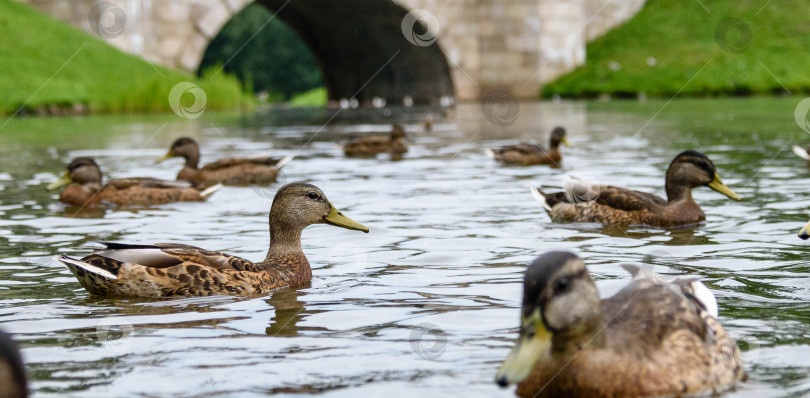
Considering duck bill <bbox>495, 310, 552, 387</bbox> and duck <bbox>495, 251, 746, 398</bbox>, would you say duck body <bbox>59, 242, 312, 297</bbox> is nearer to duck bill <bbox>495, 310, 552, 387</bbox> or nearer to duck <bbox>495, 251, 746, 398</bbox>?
duck <bbox>495, 251, 746, 398</bbox>

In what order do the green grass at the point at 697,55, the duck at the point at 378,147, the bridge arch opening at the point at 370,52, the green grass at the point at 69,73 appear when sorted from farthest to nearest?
1. the bridge arch opening at the point at 370,52
2. the green grass at the point at 697,55
3. the green grass at the point at 69,73
4. the duck at the point at 378,147

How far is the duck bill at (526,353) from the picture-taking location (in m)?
3.98

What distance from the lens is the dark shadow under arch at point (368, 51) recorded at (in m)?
40.2

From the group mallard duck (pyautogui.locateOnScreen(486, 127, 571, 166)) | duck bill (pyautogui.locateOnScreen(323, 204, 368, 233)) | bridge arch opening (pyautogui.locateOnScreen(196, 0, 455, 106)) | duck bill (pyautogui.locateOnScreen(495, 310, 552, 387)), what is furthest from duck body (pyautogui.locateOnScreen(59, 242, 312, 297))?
bridge arch opening (pyautogui.locateOnScreen(196, 0, 455, 106))

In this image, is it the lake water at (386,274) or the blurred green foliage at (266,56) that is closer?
the lake water at (386,274)

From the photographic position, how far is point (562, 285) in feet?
13.5

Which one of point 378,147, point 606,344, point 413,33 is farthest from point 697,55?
point 606,344

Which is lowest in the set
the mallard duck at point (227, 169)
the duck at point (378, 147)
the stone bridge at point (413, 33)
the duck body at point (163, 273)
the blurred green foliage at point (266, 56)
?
the duck body at point (163, 273)

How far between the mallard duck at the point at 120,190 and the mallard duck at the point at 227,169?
152cm

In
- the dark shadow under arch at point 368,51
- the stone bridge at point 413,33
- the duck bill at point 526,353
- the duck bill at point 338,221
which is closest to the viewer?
the duck bill at point 526,353

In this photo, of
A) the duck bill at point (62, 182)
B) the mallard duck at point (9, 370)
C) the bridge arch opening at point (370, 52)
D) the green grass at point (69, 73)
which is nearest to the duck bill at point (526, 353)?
the mallard duck at point (9, 370)

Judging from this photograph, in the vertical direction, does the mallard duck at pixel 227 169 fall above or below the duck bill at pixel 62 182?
above

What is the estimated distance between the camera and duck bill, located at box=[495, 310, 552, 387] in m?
3.98

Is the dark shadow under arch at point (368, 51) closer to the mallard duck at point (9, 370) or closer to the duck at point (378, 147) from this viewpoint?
the duck at point (378, 147)
